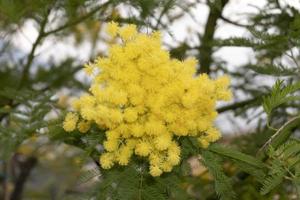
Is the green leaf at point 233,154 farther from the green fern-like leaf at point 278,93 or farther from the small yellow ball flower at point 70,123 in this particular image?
the small yellow ball flower at point 70,123

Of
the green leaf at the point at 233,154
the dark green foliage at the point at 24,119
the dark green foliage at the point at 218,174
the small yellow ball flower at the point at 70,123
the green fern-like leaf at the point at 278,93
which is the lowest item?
the dark green foliage at the point at 218,174

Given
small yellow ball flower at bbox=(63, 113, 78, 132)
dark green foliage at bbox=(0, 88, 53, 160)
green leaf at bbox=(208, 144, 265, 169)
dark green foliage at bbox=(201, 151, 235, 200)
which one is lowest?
dark green foliage at bbox=(201, 151, 235, 200)

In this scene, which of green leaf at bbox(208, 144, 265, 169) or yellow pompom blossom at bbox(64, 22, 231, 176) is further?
green leaf at bbox(208, 144, 265, 169)

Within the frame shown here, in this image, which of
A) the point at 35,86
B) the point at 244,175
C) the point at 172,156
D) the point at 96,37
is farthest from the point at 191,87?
the point at 96,37

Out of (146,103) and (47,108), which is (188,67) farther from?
(47,108)

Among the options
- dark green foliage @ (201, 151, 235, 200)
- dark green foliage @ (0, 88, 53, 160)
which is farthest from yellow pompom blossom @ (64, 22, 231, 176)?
dark green foliage @ (0, 88, 53, 160)

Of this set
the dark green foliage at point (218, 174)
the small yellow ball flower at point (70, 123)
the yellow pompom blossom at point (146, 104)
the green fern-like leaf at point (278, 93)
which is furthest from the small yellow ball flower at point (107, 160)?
the green fern-like leaf at point (278, 93)

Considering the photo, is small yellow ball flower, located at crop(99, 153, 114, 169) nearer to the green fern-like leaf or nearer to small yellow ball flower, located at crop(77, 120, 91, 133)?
small yellow ball flower, located at crop(77, 120, 91, 133)

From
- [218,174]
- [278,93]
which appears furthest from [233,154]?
[278,93]
